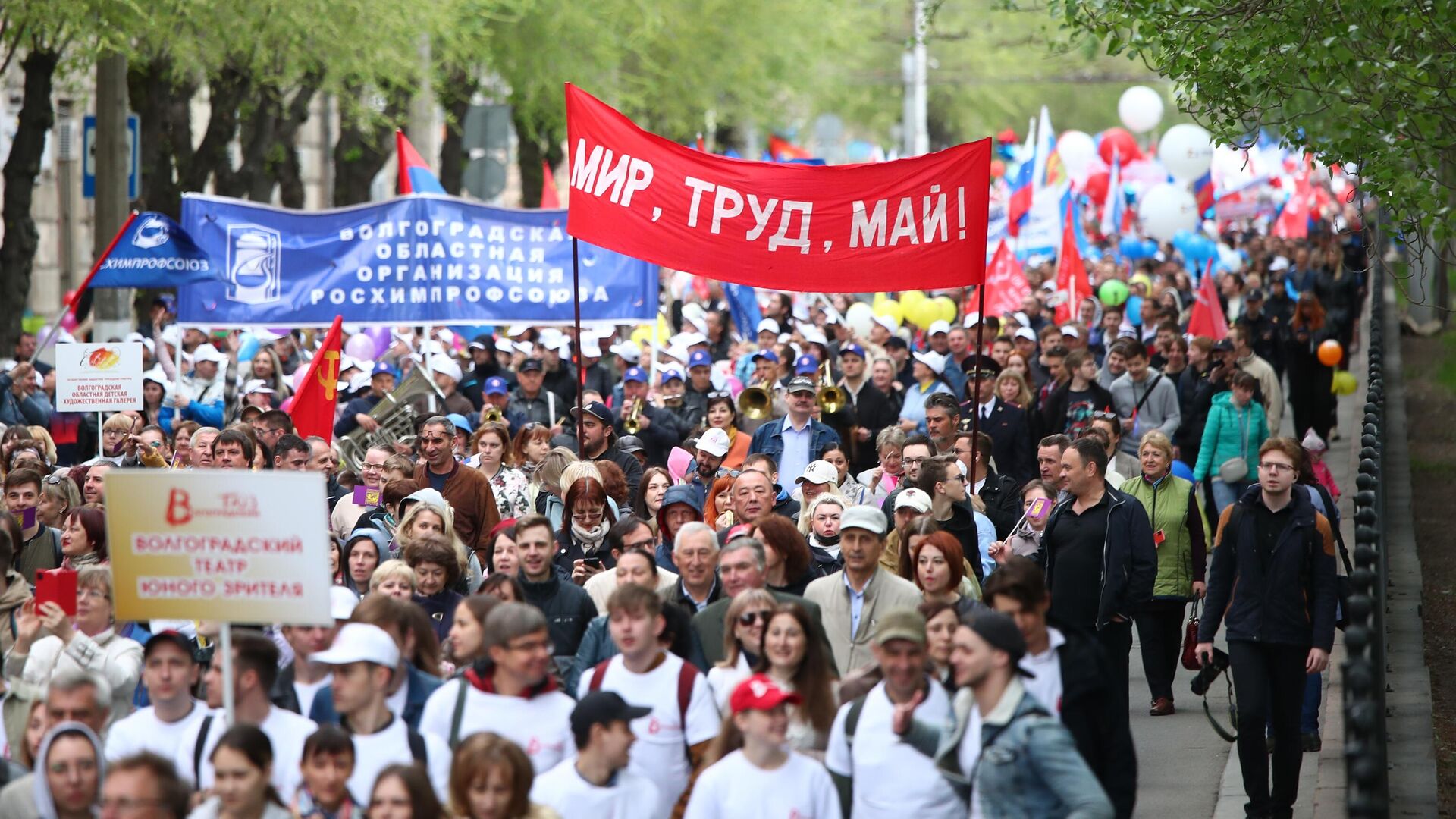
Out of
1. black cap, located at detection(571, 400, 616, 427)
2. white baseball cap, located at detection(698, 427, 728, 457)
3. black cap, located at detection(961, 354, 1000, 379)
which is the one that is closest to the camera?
white baseball cap, located at detection(698, 427, 728, 457)

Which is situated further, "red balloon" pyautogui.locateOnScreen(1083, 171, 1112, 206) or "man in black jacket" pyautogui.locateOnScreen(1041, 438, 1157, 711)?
"red balloon" pyautogui.locateOnScreen(1083, 171, 1112, 206)

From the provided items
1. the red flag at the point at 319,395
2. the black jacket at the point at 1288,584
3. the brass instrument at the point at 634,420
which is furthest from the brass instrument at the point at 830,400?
the black jacket at the point at 1288,584

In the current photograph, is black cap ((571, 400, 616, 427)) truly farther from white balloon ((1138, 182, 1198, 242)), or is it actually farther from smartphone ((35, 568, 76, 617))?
white balloon ((1138, 182, 1198, 242))

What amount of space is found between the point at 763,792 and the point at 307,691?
70.7 inches

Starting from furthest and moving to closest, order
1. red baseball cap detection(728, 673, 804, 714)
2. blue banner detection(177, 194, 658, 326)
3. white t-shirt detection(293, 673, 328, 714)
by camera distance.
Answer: blue banner detection(177, 194, 658, 326) → white t-shirt detection(293, 673, 328, 714) → red baseball cap detection(728, 673, 804, 714)

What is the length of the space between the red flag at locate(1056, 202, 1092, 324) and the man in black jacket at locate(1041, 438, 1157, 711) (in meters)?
13.9

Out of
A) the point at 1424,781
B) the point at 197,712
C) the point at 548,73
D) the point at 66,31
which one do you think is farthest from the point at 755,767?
the point at 548,73

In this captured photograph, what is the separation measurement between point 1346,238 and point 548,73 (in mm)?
15948

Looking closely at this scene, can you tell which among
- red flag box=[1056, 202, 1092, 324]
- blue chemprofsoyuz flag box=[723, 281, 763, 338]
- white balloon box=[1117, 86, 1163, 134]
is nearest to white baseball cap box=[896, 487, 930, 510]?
blue chemprofsoyuz flag box=[723, 281, 763, 338]

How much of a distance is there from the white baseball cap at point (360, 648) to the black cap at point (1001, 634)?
1871mm

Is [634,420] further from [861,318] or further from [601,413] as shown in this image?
[861,318]

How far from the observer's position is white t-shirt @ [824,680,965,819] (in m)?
5.85

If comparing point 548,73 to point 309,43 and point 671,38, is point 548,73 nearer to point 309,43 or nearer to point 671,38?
point 671,38

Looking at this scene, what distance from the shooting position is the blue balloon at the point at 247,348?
19438 mm
